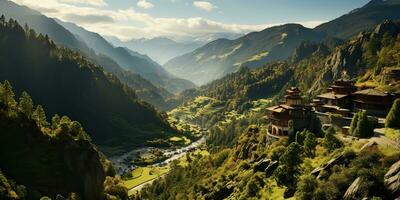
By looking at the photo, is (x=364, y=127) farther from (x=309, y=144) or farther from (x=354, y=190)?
(x=354, y=190)

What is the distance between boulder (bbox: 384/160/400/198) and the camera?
184 ft

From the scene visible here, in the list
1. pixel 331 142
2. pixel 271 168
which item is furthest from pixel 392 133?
pixel 271 168

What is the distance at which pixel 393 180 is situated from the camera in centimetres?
5731

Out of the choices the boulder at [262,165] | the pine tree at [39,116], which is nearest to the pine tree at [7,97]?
the pine tree at [39,116]

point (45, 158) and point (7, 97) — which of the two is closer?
point (45, 158)

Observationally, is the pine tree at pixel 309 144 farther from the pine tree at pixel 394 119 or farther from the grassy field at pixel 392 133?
the pine tree at pixel 394 119

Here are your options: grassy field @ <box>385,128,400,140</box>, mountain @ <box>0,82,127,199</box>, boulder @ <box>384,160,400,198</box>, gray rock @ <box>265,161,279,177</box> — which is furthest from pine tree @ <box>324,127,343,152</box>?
mountain @ <box>0,82,127,199</box>

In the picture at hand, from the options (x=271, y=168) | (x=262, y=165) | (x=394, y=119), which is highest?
(x=394, y=119)

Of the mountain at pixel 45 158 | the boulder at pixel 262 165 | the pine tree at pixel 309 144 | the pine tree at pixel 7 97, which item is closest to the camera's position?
the pine tree at pixel 309 144

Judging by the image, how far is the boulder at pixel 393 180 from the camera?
56156mm

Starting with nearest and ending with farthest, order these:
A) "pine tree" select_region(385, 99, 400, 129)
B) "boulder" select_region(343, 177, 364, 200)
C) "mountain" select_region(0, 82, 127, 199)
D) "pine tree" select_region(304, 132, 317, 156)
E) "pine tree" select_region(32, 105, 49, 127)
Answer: "boulder" select_region(343, 177, 364, 200), "pine tree" select_region(385, 99, 400, 129), "pine tree" select_region(304, 132, 317, 156), "mountain" select_region(0, 82, 127, 199), "pine tree" select_region(32, 105, 49, 127)

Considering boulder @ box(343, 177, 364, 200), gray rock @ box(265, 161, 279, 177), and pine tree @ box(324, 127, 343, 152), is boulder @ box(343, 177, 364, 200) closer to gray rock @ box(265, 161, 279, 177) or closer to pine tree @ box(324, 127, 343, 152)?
pine tree @ box(324, 127, 343, 152)

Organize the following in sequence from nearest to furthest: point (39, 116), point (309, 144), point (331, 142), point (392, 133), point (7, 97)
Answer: point (392, 133) → point (331, 142) → point (309, 144) → point (7, 97) → point (39, 116)

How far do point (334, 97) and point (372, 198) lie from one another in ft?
177
